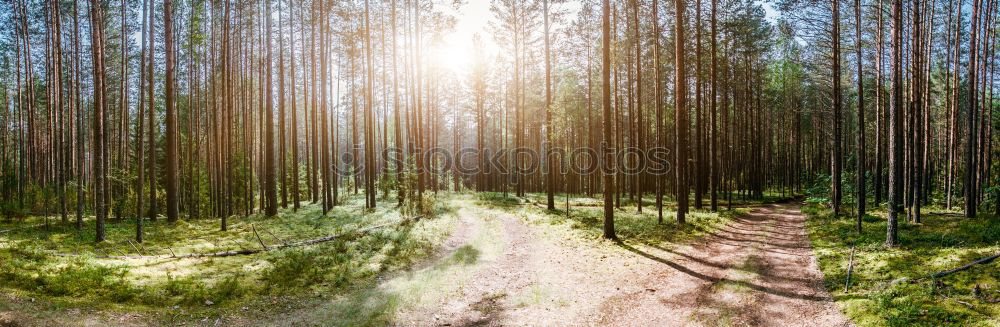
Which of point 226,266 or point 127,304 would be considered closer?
point 127,304

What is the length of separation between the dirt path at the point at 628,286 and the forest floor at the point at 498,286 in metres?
0.03

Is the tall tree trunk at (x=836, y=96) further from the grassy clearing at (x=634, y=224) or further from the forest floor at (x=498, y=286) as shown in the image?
the forest floor at (x=498, y=286)

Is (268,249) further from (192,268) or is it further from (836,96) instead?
(836,96)

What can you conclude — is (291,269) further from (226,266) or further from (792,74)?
(792,74)

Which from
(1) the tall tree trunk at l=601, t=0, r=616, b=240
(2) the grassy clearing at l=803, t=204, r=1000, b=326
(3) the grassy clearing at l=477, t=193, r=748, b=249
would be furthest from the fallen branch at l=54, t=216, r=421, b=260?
(2) the grassy clearing at l=803, t=204, r=1000, b=326

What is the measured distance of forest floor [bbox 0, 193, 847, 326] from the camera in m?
6.98

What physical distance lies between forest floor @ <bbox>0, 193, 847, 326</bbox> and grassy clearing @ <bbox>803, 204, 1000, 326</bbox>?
1.69ft

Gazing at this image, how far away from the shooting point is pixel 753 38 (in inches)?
1007

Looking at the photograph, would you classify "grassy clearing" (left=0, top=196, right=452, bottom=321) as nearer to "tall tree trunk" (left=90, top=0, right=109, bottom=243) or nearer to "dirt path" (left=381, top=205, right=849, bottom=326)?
"tall tree trunk" (left=90, top=0, right=109, bottom=243)

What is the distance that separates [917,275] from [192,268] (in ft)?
50.5

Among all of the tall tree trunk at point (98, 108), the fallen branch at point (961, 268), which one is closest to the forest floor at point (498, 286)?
the fallen branch at point (961, 268)

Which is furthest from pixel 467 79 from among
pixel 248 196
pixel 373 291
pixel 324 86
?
pixel 373 291

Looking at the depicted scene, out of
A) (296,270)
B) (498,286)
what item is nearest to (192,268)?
(296,270)

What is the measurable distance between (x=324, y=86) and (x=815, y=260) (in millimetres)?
21977
